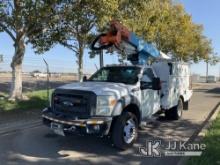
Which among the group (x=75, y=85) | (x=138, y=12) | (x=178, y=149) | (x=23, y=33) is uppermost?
(x=138, y=12)

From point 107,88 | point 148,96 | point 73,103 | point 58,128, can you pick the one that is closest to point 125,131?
point 107,88

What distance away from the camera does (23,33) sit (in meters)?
15.1

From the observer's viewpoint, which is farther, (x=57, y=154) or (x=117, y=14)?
(x=117, y=14)

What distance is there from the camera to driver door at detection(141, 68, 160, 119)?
9781 millimetres

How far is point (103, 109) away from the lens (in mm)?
8102

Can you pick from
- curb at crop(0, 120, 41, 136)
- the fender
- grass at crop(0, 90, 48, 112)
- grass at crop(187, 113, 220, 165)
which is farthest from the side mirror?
grass at crop(0, 90, 48, 112)

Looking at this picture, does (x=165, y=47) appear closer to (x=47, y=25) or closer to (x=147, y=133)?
(x=47, y=25)

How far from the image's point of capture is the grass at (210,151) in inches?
276

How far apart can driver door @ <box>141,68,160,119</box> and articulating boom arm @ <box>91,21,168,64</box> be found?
91 cm

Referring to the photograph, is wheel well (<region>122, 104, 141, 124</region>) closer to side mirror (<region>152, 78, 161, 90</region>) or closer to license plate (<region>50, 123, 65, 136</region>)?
side mirror (<region>152, 78, 161, 90</region>)

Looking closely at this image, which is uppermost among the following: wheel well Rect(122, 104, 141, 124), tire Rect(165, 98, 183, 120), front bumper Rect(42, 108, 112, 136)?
wheel well Rect(122, 104, 141, 124)

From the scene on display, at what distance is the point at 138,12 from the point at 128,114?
10.00m

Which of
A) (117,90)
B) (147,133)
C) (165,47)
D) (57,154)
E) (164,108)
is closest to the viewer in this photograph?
(57,154)

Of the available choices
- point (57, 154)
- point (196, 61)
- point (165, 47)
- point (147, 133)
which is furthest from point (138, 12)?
point (196, 61)
